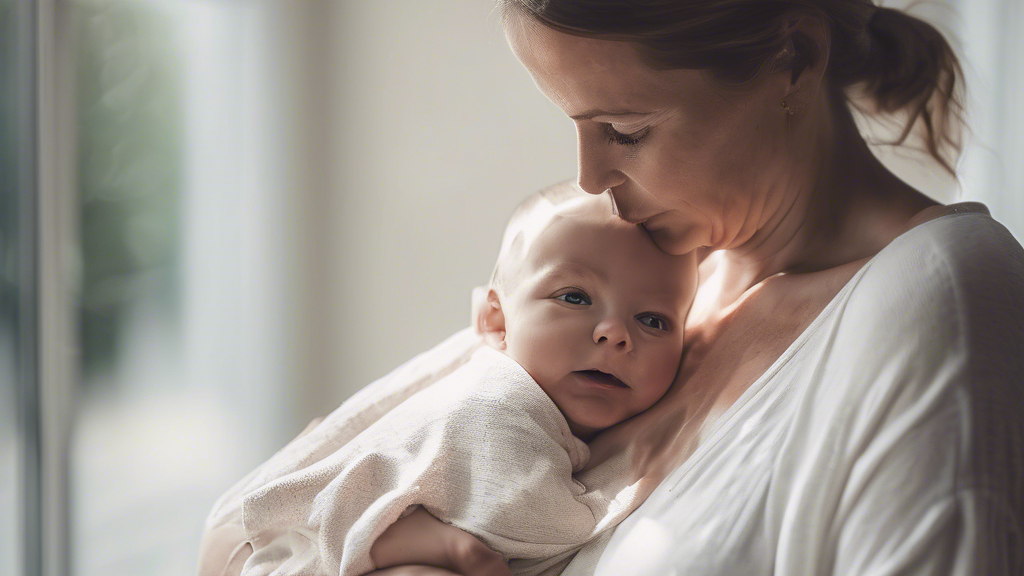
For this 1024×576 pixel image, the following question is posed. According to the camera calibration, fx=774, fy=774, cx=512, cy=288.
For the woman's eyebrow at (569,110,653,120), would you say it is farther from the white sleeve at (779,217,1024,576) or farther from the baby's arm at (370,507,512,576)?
the baby's arm at (370,507,512,576)

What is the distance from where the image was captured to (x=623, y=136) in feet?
2.69

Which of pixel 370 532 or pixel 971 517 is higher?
pixel 971 517

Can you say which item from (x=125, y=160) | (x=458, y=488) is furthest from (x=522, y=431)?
(x=125, y=160)

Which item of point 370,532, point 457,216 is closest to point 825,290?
point 370,532

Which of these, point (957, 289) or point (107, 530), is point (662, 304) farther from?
point (107, 530)

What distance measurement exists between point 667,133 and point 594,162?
83 millimetres

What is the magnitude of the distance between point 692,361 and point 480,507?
1.00 feet

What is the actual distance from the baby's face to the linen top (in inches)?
7.6

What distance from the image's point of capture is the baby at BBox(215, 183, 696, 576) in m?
0.76

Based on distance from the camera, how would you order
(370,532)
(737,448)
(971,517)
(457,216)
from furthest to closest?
1. (457,216)
2. (370,532)
3. (737,448)
4. (971,517)

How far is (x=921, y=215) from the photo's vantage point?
0.73m

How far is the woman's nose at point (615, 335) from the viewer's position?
852 mm

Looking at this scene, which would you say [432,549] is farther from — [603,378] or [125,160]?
[125,160]

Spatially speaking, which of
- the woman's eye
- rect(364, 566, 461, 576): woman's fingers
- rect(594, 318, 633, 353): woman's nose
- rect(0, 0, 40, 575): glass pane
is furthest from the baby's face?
rect(0, 0, 40, 575): glass pane
